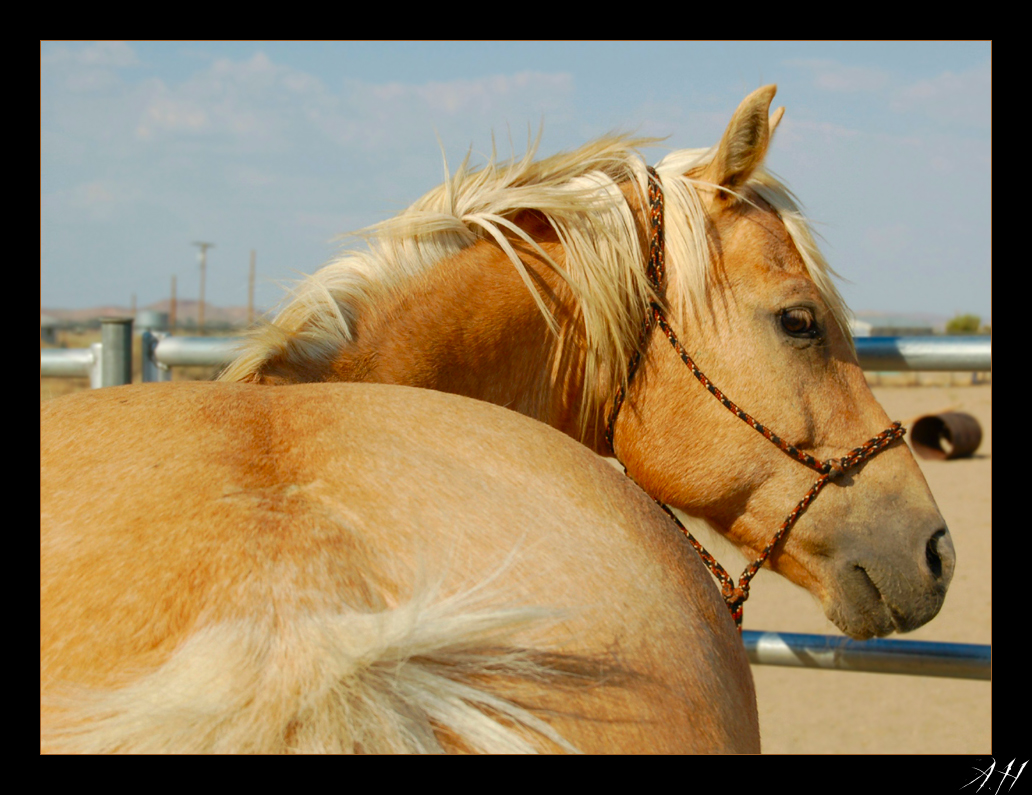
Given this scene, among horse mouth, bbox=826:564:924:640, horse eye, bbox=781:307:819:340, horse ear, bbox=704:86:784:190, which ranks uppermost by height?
horse ear, bbox=704:86:784:190

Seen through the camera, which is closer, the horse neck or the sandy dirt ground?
the horse neck

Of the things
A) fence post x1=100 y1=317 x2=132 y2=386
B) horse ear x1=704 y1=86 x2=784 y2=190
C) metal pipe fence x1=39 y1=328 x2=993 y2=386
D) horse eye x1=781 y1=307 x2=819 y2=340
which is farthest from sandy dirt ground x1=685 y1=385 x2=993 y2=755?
fence post x1=100 y1=317 x2=132 y2=386

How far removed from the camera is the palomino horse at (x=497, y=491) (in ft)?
2.43

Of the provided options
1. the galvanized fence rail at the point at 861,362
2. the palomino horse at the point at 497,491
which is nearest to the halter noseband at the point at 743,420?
the palomino horse at the point at 497,491

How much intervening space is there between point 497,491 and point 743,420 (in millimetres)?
984

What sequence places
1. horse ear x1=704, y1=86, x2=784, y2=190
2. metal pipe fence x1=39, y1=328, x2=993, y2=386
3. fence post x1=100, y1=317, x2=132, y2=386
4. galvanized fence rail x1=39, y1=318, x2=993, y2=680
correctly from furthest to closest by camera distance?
1. fence post x1=100, y1=317, x2=132, y2=386
2. metal pipe fence x1=39, y1=328, x2=993, y2=386
3. galvanized fence rail x1=39, y1=318, x2=993, y2=680
4. horse ear x1=704, y1=86, x2=784, y2=190

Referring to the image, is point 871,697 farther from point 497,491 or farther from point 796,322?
point 497,491

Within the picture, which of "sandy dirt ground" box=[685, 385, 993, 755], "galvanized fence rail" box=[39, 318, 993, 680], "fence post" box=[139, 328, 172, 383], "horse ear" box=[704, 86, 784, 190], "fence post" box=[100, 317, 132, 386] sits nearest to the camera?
"horse ear" box=[704, 86, 784, 190]

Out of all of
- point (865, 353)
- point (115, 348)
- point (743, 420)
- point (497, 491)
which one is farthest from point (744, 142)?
point (115, 348)

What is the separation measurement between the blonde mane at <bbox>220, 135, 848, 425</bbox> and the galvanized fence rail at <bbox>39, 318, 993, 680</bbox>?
10.7 inches

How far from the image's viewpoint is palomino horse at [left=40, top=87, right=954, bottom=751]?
2.43ft

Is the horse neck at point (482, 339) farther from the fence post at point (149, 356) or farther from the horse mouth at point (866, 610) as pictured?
the fence post at point (149, 356)

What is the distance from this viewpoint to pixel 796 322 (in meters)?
1.86

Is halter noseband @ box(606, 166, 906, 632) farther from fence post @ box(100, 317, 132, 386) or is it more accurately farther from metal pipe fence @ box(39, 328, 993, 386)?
fence post @ box(100, 317, 132, 386)
